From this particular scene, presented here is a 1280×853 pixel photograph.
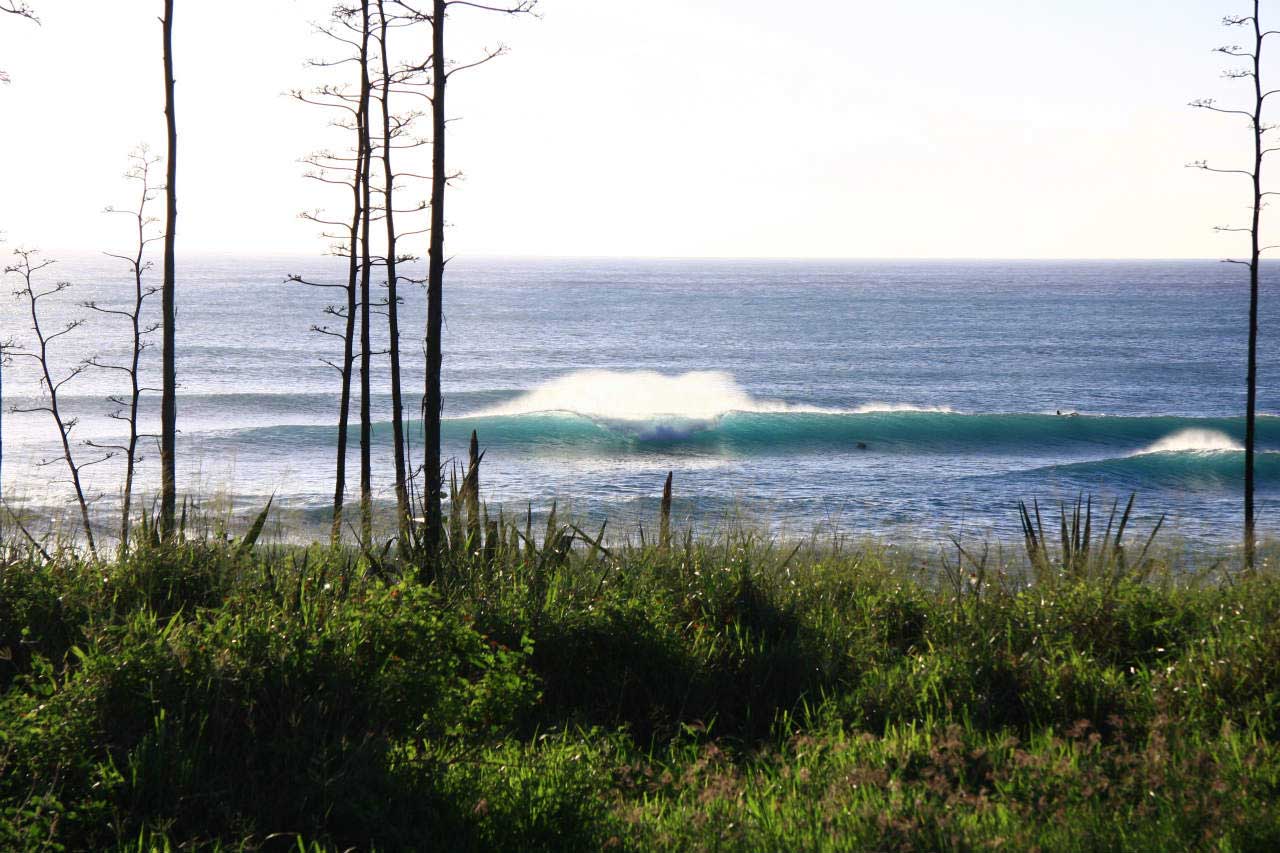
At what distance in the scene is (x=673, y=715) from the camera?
5520 millimetres

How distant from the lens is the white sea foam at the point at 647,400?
3475 centimetres

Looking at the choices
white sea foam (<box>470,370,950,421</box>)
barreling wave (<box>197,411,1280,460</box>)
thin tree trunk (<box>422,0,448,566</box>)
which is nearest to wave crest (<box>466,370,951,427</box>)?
white sea foam (<box>470,370,950,421</box>)

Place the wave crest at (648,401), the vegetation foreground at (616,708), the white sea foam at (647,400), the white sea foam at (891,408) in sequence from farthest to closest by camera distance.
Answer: the white sea foam at (647,400)
the white sea foam at (891,408)
the wave crest at (648,401)
the vegetation foreground at (616,708)

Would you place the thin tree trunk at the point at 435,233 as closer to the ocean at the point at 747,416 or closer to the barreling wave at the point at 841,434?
the ocean at the point at 747,416

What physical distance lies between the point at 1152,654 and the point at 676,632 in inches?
114

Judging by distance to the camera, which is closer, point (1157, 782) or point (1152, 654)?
point (1157, 782)

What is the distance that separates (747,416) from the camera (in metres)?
33.9

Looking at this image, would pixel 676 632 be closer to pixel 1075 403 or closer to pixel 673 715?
pixel 673 715

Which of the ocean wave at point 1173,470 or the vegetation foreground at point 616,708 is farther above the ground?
the vegetation foreground at point 616,708

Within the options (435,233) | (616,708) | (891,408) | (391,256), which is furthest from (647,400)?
(616,708)

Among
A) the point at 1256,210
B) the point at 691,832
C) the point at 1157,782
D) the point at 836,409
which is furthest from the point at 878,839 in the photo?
the point at 836,409

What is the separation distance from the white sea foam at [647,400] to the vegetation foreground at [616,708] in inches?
1045

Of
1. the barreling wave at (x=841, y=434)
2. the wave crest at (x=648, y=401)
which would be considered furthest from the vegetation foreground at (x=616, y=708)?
the wave crest at (x=648, y=401)

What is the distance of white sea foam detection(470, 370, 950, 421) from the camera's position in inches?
1368
